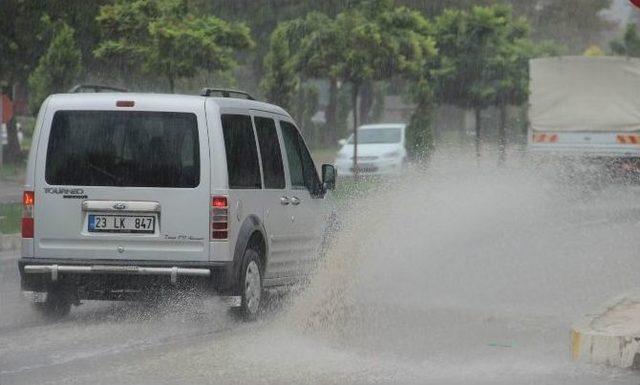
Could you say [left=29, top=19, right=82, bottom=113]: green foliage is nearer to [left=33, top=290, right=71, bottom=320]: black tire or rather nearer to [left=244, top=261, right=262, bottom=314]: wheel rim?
[left=33, top=290, right=71, bottom=320]: black tire

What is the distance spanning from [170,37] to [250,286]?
18167 millimetres

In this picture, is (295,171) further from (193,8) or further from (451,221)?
(193,8)

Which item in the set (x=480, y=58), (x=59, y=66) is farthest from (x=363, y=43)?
(x=59, y=66)

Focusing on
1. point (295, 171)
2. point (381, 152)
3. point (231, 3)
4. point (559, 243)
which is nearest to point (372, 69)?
point (381, 152)

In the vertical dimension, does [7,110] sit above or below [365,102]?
above

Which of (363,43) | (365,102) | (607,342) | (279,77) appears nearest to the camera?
(607,342)

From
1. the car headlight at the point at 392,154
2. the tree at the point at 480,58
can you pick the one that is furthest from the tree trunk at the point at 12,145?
the car headlight at the point at 392,154

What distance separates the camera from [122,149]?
10648mm

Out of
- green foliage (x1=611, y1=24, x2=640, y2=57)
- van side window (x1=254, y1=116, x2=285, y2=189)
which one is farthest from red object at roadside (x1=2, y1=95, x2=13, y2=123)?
van side window (x1=254, y1=116, x2=285, y2=189)

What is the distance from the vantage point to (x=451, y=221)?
2352cm

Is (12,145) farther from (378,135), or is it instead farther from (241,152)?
(241,152)

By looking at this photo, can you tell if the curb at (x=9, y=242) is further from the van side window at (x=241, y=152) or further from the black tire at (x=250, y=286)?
the van side window at (x=241, y=152)

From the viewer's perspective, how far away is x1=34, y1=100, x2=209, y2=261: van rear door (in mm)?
10461

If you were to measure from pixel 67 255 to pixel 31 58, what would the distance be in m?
37.9
